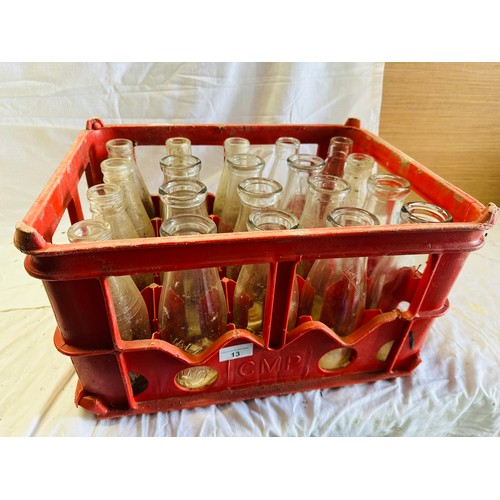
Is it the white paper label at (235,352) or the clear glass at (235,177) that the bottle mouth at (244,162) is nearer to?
the clear glass at (235,177)

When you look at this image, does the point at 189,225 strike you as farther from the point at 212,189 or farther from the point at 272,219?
the point at 212,189

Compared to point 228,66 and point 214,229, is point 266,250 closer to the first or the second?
point 214,229

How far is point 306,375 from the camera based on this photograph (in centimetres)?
49

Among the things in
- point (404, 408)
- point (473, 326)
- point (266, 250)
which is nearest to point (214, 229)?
point (266, 250)

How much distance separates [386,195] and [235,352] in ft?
0.85

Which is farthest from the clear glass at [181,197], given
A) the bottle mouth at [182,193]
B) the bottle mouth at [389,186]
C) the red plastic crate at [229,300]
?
the bottle mouth at [389,186]

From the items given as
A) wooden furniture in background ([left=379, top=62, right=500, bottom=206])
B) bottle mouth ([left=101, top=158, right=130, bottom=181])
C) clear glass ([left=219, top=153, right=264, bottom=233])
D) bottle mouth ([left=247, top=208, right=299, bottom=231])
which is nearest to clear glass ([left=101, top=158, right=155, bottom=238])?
bottle mouth ([left=101, top=158, right=130, bottom=181])

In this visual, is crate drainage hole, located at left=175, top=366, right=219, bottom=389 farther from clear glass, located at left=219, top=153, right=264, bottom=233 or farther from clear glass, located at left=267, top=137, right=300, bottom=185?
clear glass, located at left=267, top=137, right=300, bottom=185

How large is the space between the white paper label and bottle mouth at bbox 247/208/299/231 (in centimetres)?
13

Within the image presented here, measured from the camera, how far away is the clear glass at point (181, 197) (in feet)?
1.41

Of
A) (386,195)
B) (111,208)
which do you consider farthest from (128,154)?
(386,195)

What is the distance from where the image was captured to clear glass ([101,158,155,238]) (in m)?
0.51

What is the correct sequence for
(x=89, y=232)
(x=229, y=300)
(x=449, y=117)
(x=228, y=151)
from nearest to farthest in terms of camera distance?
(x=89, y=232) < (x=229, y=300) < (x=228, y=151) < (x=449, y=117)

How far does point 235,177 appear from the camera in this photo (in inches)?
20.7
